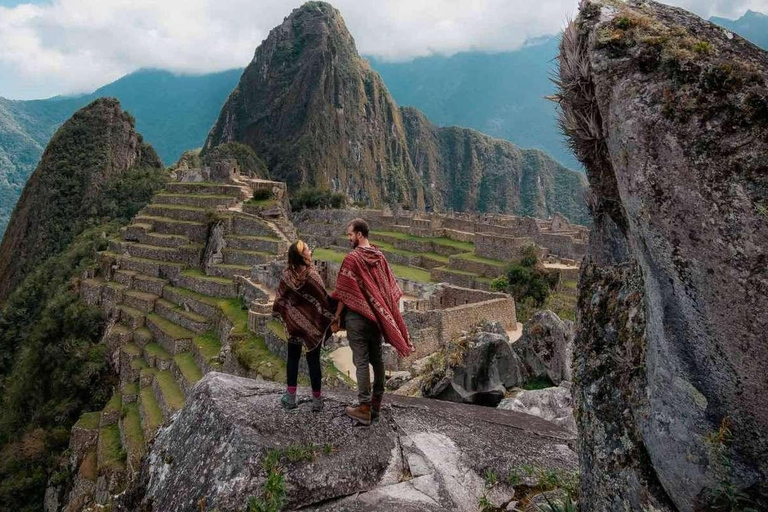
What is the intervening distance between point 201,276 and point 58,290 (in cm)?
1355

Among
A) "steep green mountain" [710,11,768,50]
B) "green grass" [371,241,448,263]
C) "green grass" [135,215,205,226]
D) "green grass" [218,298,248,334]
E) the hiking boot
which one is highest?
"steep green mountain" [710,11,768,50]

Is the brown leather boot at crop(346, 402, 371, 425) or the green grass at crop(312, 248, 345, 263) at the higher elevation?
the brown leather boot at crop(346, 402, 371, 425)

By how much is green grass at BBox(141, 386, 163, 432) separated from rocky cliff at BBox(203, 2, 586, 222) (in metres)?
97.7

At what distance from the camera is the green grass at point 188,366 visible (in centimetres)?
1570

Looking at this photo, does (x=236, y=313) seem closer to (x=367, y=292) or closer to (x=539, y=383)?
(x=539, y=383)

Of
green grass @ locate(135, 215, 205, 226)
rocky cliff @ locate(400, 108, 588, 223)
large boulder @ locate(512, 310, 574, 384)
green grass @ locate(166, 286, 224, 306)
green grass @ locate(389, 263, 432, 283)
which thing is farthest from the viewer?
rocky cliff @ locate(400, 108, 588, 223)

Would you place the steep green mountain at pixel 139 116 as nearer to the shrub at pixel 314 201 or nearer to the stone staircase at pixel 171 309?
the shrub at pixel 314 201

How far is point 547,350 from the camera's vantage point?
795 centimetres

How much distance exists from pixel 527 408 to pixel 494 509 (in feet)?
8.22

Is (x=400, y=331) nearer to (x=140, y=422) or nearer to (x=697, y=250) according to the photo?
(x=697, y=250)

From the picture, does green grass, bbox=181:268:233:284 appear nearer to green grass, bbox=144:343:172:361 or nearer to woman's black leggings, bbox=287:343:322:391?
green grass, bbox=144:343:172:361

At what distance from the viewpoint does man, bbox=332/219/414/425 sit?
3.62m

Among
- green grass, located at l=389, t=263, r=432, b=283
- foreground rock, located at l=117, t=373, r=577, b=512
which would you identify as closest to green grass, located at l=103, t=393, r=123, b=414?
green grass, located at l=389, t=263, r=432, b=283

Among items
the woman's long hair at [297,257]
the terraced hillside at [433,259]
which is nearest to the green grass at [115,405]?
the terraced hillside at [433,259]
